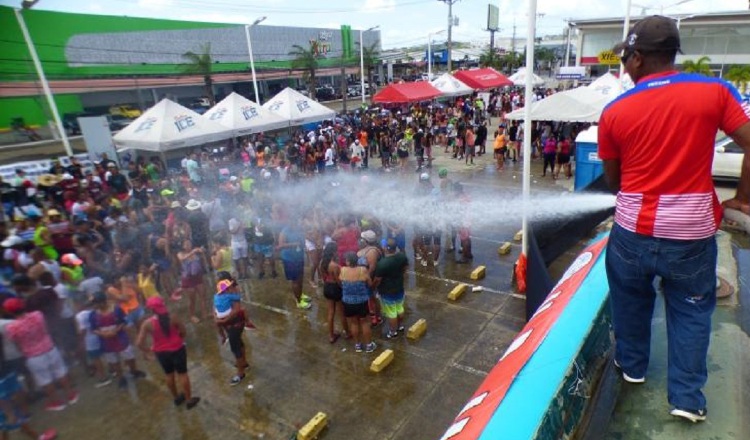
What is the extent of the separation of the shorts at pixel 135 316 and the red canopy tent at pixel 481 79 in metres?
25.3

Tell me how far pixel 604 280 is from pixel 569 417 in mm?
1388

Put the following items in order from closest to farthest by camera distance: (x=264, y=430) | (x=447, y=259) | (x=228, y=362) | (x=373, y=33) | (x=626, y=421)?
(x=626, y=421) < (x=264, y=430) < (x=228, y=362) < (x=447, y=259) < (x=373, y=33)

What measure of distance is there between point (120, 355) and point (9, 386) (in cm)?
118

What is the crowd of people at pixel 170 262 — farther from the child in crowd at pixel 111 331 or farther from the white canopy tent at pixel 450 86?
the white canopy tent at pixel 450 86

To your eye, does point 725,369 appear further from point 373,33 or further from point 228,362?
point 373,33

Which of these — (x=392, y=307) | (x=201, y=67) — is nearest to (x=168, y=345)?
(x=392, y=307)

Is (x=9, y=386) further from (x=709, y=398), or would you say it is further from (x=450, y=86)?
(x=450, y=86)

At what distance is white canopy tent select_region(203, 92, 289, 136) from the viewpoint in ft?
50.1

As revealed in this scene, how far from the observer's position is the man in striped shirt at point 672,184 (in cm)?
187

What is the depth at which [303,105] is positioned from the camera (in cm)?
1758

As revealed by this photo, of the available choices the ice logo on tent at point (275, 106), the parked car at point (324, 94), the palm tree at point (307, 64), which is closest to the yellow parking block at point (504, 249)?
the ice logo on tent at point (275, 106)

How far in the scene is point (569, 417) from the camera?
2.41 meters

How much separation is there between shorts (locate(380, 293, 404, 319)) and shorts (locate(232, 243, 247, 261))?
11.4 feet

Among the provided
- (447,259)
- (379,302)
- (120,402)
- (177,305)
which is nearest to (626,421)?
(379,302)
